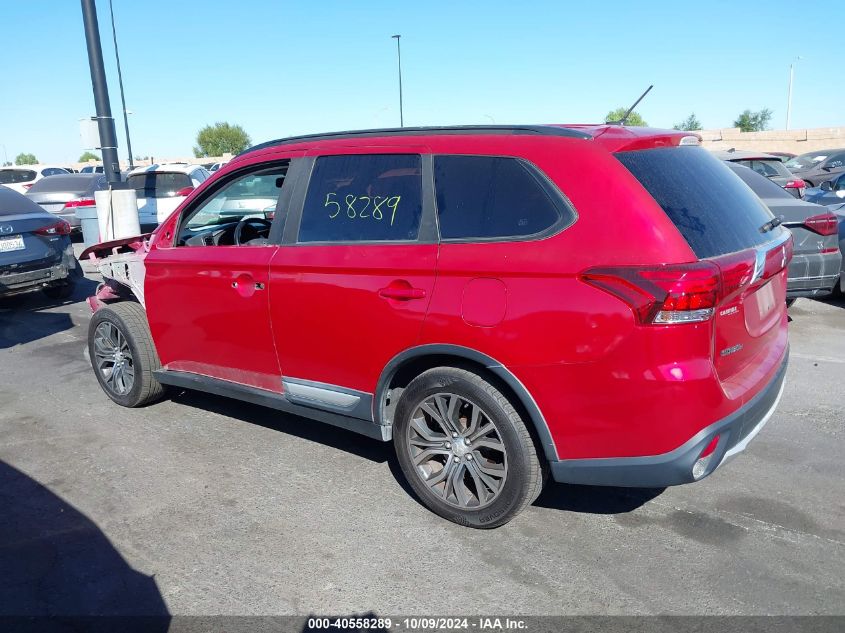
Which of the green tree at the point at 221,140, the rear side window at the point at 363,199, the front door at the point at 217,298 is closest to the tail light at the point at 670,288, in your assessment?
the rear side window at the point at 363,199

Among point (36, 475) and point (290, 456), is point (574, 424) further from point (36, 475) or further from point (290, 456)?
point (36, 475)

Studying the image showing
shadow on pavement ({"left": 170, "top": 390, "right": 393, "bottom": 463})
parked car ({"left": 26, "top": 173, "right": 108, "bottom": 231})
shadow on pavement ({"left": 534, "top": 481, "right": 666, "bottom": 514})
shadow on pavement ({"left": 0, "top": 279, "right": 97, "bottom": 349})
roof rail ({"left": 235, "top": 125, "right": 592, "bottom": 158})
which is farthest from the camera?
parked car ({"left": 26, "top": 173, "right": 108, "bottom": 231})

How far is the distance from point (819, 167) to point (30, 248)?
20.6 m

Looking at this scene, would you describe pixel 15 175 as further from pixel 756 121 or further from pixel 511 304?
pixel 756 121

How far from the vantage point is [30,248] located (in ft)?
27.7

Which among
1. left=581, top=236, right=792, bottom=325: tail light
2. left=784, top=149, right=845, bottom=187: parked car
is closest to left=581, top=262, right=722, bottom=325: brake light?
left=581, top=236, right=792, bottom=325: tail light

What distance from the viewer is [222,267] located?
425 centimetres

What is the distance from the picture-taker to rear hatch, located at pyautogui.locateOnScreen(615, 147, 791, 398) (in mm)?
2920

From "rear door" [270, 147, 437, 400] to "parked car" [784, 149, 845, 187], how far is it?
59.5 feet

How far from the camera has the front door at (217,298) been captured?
4105mm

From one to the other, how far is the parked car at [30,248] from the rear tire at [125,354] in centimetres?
361

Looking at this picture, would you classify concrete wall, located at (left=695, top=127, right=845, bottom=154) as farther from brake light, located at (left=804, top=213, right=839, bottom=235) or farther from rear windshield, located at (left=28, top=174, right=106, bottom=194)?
brake light, located at (left=804, top=213, right=839, bottom=235)

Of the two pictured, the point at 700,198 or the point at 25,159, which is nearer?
the point at 700,198

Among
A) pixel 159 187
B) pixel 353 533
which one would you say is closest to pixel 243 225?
pixel 353 533
